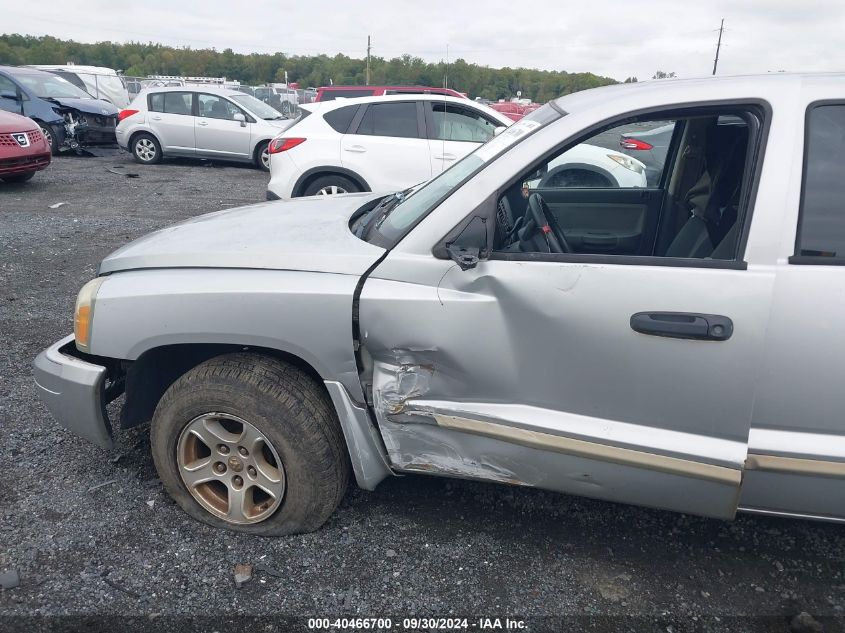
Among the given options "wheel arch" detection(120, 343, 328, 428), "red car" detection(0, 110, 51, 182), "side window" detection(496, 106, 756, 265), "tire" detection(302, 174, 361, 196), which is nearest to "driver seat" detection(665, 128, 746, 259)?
"side window" detection(496, 106, 756, 265)

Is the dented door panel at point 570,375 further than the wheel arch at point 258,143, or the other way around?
the wheel arch at point 258,143

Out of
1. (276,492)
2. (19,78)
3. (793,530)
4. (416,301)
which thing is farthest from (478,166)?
(19,78)

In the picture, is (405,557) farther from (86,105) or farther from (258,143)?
(86,105)

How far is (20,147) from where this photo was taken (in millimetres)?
9172

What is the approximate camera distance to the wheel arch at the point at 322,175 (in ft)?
24.4

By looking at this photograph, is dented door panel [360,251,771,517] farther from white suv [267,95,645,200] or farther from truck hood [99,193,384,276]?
white suv [267,95,645,200]

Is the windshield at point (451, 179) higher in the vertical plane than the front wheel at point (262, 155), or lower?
higher

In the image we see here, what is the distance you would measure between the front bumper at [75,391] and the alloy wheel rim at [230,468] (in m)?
0.34

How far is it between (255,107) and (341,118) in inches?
270

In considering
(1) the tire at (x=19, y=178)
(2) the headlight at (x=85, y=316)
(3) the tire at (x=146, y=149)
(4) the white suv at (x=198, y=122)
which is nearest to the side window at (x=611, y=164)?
(2) the headlight at (x=85, y=316)

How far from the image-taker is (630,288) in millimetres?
2064

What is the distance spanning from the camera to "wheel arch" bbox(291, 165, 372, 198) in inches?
293

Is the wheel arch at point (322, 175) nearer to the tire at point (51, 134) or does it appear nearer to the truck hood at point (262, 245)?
the truck hood at point (262, 245)

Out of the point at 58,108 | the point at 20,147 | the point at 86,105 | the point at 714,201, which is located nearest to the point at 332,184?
the point at 20,147
